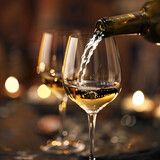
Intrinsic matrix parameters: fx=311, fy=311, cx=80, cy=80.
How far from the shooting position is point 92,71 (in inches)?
25.5

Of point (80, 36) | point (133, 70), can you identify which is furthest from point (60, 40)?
point (133, 70)

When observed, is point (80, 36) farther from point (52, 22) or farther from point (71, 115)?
point (52, 22)

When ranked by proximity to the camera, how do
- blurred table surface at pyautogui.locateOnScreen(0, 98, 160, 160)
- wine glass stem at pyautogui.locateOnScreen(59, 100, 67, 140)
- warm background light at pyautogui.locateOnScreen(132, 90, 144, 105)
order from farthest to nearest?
warm background light at pyautogui.locateOnScreen(132, 90, 144, 105) → wine glass stem at pyautogui.locateOnScreen(59, 100, 67, 140) → blurred table surface at pyautogui.locateOnScreen(0, 98, 160, 160)

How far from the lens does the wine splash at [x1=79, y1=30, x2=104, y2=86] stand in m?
0.64

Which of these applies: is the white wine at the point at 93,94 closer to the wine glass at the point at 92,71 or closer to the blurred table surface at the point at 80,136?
the wine glass at the point at 92,71

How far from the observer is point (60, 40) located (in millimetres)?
894

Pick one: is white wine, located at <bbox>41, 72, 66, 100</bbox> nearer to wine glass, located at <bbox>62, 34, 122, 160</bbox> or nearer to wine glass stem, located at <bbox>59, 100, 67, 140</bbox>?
wine glass stem, located at <bbox>59, 100, 67, 140</bbox>

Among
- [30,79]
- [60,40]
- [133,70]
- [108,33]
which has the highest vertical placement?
[30,79]

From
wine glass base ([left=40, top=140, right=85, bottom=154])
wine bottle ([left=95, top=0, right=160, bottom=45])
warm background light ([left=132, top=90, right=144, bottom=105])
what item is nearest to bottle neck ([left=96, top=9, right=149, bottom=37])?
wine bottle ([left=95, top=0, right=160, bottom=45])

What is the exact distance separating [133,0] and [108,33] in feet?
7.33

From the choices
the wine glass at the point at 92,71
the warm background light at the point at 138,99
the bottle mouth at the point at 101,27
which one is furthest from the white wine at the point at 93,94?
the warm background light at the point at 138,99

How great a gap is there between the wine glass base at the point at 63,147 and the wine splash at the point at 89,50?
26 centimetres

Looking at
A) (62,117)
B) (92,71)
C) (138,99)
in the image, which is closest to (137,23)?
(92,71)

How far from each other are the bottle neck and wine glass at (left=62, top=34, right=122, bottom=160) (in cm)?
2
